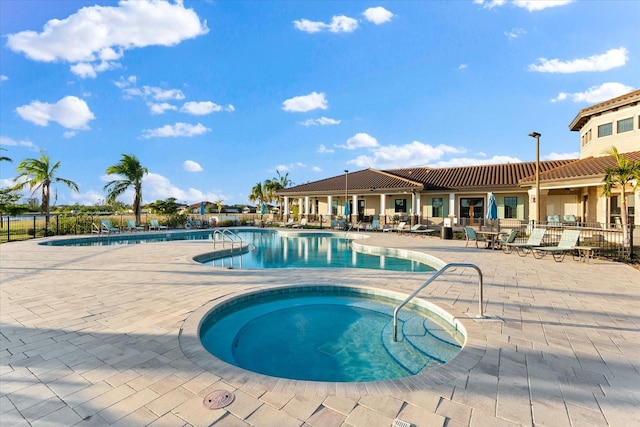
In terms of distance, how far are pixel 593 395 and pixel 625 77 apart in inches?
831

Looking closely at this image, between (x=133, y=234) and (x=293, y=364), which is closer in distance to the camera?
(x=293, y=364)

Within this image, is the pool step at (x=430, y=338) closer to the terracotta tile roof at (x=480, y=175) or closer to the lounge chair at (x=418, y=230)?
the lounge chair at (x=418, y=230)

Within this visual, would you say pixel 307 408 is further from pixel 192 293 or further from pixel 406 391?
pixel 192 293

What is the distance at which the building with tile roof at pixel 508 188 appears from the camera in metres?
15.5

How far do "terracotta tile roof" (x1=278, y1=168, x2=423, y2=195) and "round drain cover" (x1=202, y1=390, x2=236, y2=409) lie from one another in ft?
70.6

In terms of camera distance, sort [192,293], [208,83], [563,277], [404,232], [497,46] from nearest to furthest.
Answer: [192,293], [563,277], [497,46], [404,232], [208,83]

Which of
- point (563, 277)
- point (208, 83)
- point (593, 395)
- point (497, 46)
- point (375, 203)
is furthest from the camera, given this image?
point (375, 203)

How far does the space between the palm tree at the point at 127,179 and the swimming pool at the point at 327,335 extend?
22.1m

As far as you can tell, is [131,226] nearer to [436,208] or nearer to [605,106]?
[436,208]

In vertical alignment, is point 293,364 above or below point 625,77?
below

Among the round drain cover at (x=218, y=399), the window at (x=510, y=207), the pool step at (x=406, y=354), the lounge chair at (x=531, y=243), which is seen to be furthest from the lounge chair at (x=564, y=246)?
the window at (x=510, y=207)

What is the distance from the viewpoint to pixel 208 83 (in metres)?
23.0

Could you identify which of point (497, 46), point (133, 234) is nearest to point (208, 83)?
point (133, 234)

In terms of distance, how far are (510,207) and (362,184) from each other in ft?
35.8
